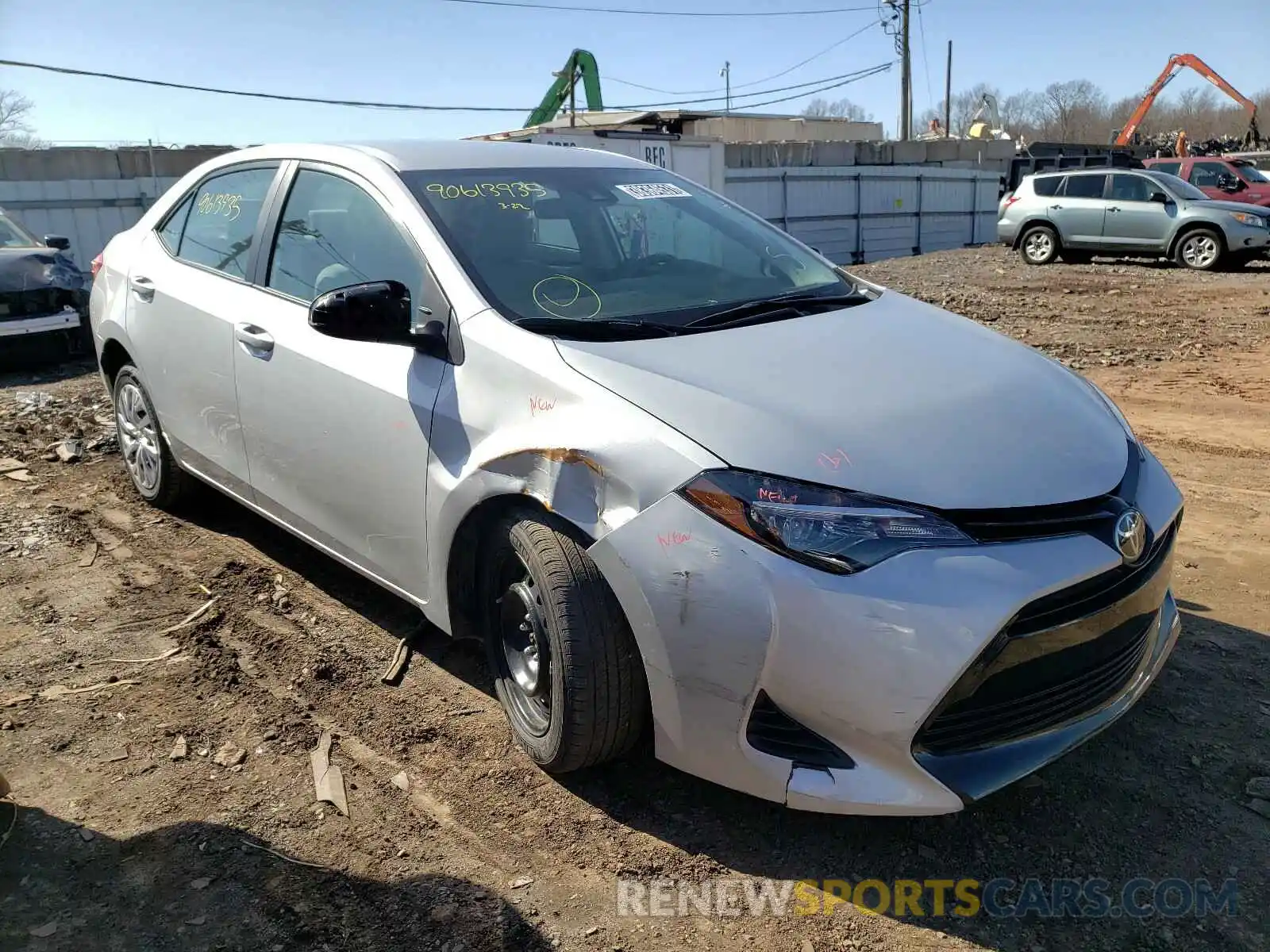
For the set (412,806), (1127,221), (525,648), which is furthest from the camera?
(1127,221)

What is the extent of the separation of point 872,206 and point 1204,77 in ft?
91.1

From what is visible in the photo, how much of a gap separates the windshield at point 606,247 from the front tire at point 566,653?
723 mm

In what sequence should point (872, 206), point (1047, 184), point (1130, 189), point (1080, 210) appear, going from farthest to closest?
point (872, 206)
point (1047, 184)
point (1080, 210)
point (1130, 189)

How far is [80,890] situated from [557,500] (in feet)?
5.02

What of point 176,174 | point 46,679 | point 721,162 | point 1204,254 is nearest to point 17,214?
point 176,174

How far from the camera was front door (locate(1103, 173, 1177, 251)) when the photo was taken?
16.8 metres

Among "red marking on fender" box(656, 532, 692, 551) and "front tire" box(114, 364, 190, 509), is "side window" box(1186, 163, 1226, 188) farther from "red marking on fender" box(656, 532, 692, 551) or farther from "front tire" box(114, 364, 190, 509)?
"red marking on fender" box(656, 532, 692, 551)

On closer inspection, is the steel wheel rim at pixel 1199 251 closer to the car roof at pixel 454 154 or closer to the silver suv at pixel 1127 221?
the silver suv at pixel 1127 221

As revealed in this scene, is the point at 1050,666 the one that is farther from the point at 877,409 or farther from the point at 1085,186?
the point at 1085,186

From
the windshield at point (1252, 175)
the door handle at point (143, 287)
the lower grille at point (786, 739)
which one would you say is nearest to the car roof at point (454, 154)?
the door handle at point (143, 287)

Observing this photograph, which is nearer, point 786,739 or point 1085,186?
point 786,739

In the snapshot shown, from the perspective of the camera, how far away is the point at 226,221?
4.22 metres

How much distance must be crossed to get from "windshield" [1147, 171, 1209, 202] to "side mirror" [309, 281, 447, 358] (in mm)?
17212

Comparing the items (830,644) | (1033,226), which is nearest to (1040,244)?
(1033,226)
